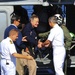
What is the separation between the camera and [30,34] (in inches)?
336

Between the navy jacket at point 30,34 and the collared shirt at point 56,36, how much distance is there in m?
0.35

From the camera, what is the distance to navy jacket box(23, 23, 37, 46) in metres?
8.52

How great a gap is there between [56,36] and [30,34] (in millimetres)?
560

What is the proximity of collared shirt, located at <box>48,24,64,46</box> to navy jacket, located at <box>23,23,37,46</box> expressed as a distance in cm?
35

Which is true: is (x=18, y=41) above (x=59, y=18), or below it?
below

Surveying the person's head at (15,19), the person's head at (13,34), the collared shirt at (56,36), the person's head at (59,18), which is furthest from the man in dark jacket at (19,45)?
the person's head at (59,18)

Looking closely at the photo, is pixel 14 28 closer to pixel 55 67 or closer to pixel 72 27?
pixel 55 67

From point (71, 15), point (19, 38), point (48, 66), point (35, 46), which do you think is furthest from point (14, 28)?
point (71, 15)

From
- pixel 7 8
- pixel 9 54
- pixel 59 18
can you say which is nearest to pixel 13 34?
pixel 9 54

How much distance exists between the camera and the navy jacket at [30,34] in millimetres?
8516

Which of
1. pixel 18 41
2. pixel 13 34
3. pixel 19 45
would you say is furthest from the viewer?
pixel 19 45

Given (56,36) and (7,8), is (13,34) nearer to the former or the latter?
(7,8)

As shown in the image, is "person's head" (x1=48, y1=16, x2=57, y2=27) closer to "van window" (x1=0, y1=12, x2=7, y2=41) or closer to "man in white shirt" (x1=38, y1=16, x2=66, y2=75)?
"man in white shirt" (x1=38, y1=16, x2=66, y2=75)

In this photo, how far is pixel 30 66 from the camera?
337 inches
